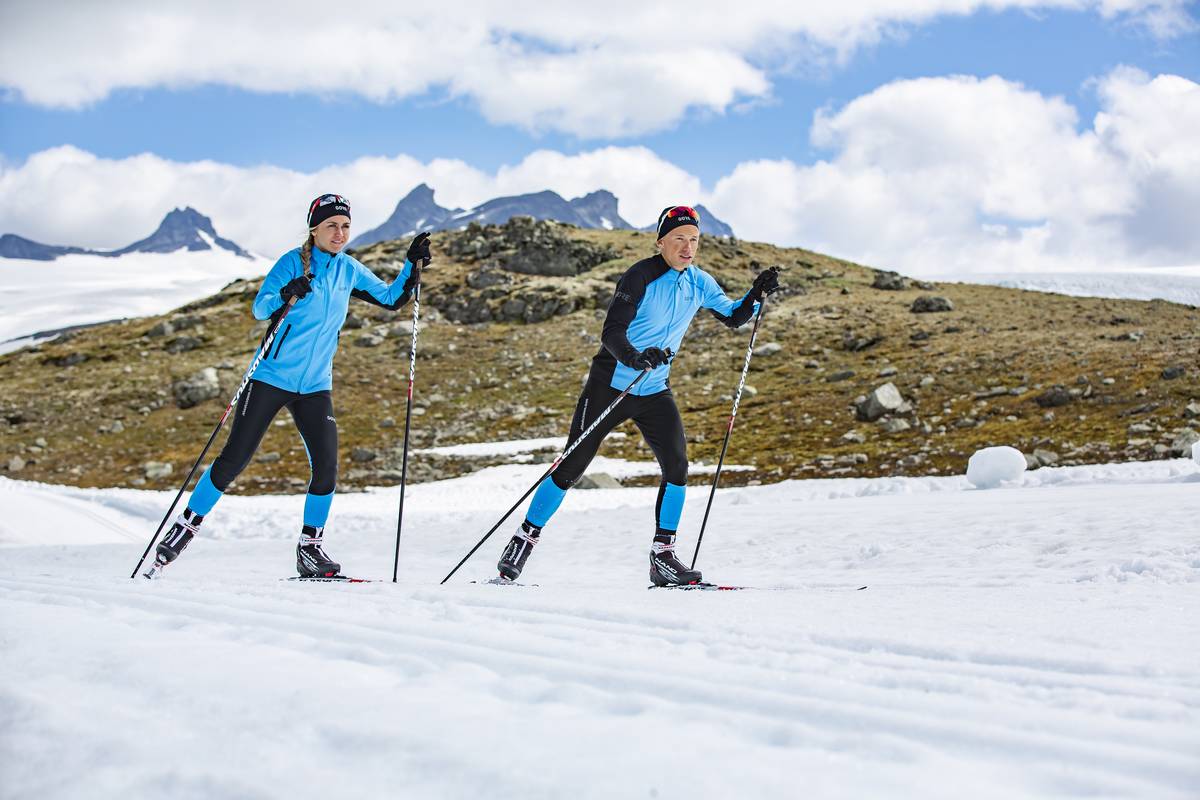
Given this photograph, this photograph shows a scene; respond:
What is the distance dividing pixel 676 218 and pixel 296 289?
2990mm

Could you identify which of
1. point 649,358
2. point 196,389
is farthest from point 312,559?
point 196,389

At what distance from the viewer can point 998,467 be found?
11.2 metres

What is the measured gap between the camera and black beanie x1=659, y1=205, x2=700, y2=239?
6.77 m

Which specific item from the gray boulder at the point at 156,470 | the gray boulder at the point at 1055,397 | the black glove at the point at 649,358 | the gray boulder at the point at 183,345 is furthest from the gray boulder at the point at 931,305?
the gray boulder at the point at 183,345

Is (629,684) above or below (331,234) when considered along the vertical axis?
below

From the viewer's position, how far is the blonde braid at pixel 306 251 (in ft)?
22.9

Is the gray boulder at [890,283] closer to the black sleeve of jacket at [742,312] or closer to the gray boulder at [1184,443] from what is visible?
the gray boulder at [1184,443]

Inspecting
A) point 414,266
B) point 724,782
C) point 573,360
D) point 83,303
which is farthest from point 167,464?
point 83,303

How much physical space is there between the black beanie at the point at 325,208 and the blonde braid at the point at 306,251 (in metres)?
0.11

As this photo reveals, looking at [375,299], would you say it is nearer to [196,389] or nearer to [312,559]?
[312,559]

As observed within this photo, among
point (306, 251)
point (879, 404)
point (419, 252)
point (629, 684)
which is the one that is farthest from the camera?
point (879, 404)

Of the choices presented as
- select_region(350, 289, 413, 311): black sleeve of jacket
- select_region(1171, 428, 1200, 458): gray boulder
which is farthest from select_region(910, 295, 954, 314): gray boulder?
select_region(350, 289, 413, 311): black sleeve of jacket

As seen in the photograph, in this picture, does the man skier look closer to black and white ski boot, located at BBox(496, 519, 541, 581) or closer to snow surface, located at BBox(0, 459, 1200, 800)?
black and white ski boot, located at BBox(496, 519, 541, 581)

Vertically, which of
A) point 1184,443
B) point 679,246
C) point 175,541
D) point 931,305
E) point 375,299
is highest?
point 931,305
